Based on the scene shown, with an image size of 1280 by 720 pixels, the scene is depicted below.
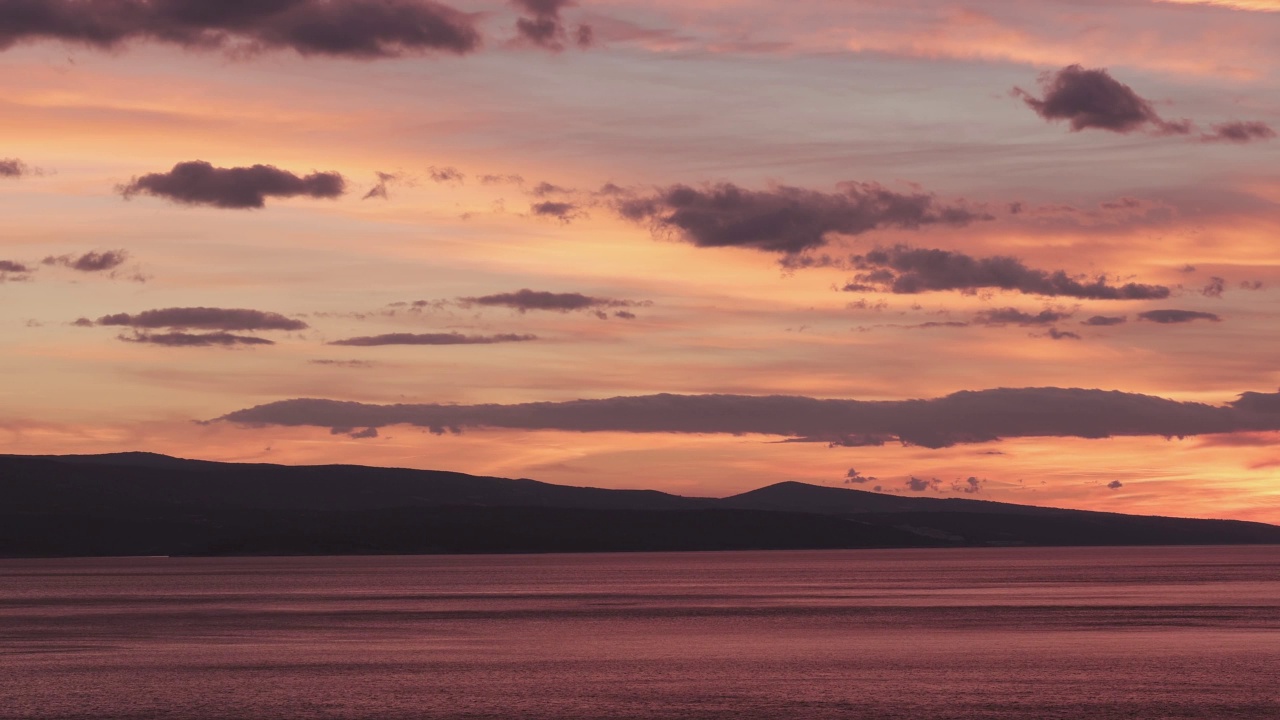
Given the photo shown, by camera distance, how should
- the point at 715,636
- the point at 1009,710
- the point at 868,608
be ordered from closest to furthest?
the point at 1009,710
the point at 715,636
the point at 868,608

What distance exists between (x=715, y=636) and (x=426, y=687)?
41.6 meters

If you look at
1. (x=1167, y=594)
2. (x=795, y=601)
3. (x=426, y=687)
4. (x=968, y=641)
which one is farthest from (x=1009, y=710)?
(x=1167, y=594)

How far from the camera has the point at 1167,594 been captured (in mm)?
192000

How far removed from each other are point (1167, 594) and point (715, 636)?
9246cm

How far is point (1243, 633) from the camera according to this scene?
117m

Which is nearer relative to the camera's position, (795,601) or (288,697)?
(288,697)

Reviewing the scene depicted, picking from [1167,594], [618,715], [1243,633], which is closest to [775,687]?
[618,715]

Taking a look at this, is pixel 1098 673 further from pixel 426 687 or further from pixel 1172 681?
pixel 426 687

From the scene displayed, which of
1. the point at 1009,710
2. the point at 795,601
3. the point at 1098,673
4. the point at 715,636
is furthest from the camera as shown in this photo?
the point at 795,601

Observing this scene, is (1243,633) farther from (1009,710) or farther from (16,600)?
(16,600)

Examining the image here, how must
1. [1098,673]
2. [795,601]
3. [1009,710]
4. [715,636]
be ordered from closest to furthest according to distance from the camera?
[1009,710], [1098,673], [715,636], [795,601]

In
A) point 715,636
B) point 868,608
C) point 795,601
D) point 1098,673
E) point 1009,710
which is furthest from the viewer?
point 795,601

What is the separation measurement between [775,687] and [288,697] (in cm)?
2570

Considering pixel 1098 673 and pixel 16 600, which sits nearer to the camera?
pixel 1098 673
